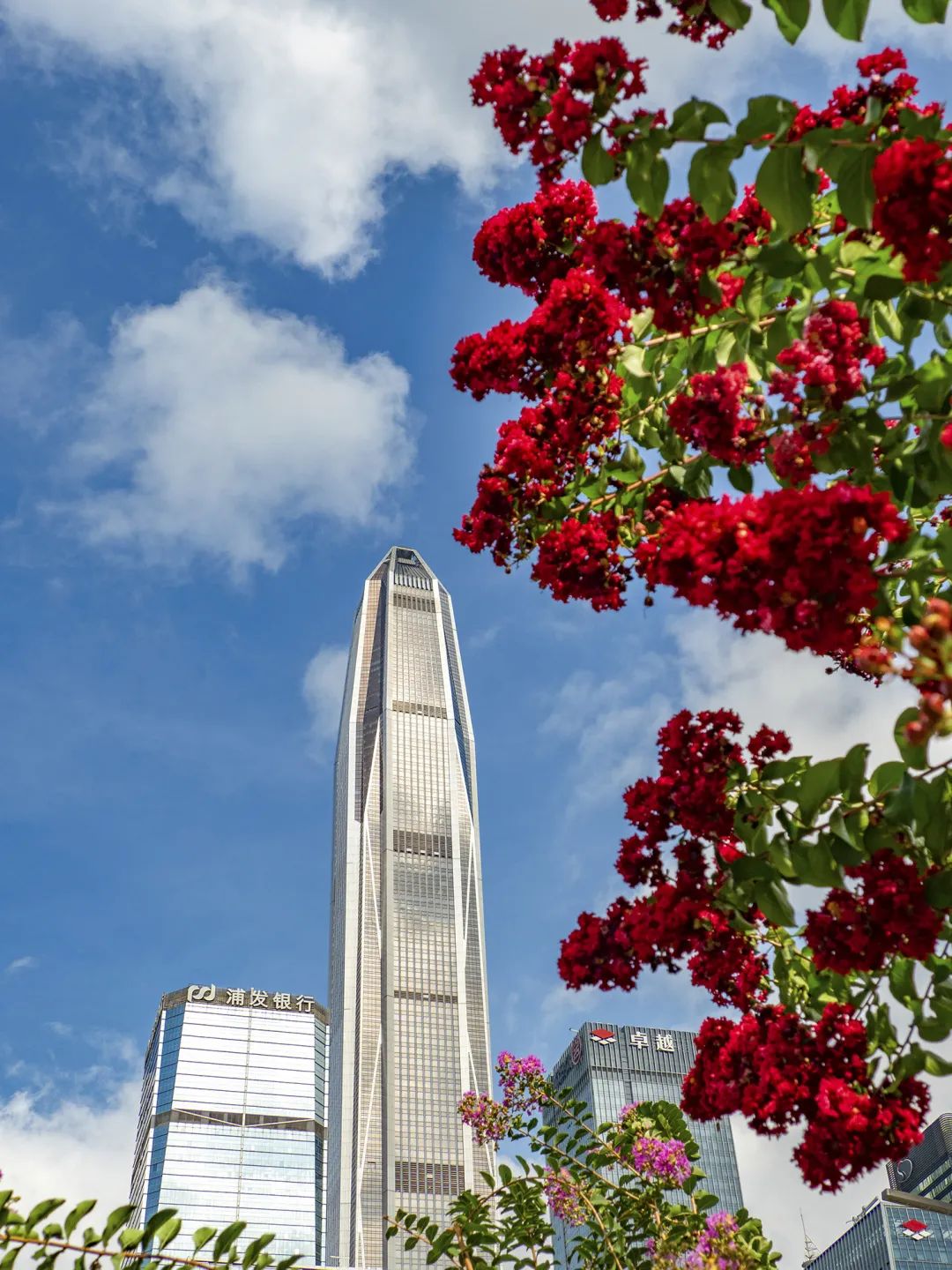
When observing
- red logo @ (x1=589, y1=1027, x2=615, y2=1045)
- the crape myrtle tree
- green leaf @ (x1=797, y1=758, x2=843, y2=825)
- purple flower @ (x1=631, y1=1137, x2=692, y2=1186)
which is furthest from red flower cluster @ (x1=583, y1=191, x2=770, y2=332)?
red logo @ (x1=589, y1=1027, x2=615, y2=1045)

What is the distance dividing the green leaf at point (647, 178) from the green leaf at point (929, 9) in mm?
726

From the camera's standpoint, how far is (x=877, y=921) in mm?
2934

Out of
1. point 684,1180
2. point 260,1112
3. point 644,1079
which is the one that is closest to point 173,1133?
point 260,1112

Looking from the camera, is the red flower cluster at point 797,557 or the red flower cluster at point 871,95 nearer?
the red flower cluster at point 797,557

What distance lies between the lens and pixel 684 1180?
5.55 metres

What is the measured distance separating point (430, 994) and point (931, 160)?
106 m

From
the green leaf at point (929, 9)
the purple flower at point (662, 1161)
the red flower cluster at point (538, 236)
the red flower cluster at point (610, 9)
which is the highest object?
the red flower cluster at point (538, 236)

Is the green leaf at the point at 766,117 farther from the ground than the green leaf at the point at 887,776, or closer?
farther from the ground

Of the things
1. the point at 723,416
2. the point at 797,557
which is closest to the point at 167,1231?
the point at 797,557

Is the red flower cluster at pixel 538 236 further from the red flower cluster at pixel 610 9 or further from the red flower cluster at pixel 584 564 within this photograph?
the red flower cluster at pixel 584 564

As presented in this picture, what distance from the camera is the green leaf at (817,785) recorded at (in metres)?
3.00

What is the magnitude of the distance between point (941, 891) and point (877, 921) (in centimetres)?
20

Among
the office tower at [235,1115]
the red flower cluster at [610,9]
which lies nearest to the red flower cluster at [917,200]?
the red flower cluster at [610,9]

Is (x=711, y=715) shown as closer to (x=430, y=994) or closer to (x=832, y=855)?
(x=832, y=855)
